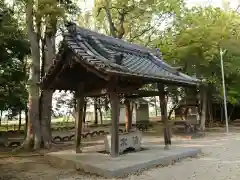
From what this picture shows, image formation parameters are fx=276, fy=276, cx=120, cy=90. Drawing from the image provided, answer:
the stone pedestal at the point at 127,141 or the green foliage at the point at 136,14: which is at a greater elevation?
the green foliage at the point at 136,14

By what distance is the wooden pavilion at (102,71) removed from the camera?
7656mm

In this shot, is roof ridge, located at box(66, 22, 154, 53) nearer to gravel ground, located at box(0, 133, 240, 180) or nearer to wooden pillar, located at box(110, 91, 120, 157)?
wooden pillar, located at box(110, 91, 120, 157)

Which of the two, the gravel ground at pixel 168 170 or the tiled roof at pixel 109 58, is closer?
the gravel ground at pixel 168 170

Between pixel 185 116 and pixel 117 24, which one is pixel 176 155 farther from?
pixel 117 24

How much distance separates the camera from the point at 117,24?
72.6 feet

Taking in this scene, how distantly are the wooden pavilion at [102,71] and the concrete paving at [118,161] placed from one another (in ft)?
1.69

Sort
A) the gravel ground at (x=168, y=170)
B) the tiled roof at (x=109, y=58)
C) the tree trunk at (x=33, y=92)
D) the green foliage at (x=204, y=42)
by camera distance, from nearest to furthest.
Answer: the gravel ground at (x=168, y=170), the tiled roof at (x=109, y=58), the tree trunk at (x=33, y=92), the green foliage at (x=204, y=42)

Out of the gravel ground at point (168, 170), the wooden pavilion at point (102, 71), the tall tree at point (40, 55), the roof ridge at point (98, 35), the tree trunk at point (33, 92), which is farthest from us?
the tree trunk at point (33, 92)

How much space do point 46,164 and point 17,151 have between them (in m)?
3.56

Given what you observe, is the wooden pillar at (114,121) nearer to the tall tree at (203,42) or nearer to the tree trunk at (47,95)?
the tree trunk at (47,95)


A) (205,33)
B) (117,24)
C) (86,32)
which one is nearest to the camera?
(86,32)

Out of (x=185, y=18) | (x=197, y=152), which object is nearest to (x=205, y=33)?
(x=185, y=18)

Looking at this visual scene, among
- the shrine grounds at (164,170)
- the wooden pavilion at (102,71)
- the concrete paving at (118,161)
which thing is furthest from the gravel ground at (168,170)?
the wooden pavilion at (102,71)

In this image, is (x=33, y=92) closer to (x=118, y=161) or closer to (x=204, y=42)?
(x=118, y=161)
